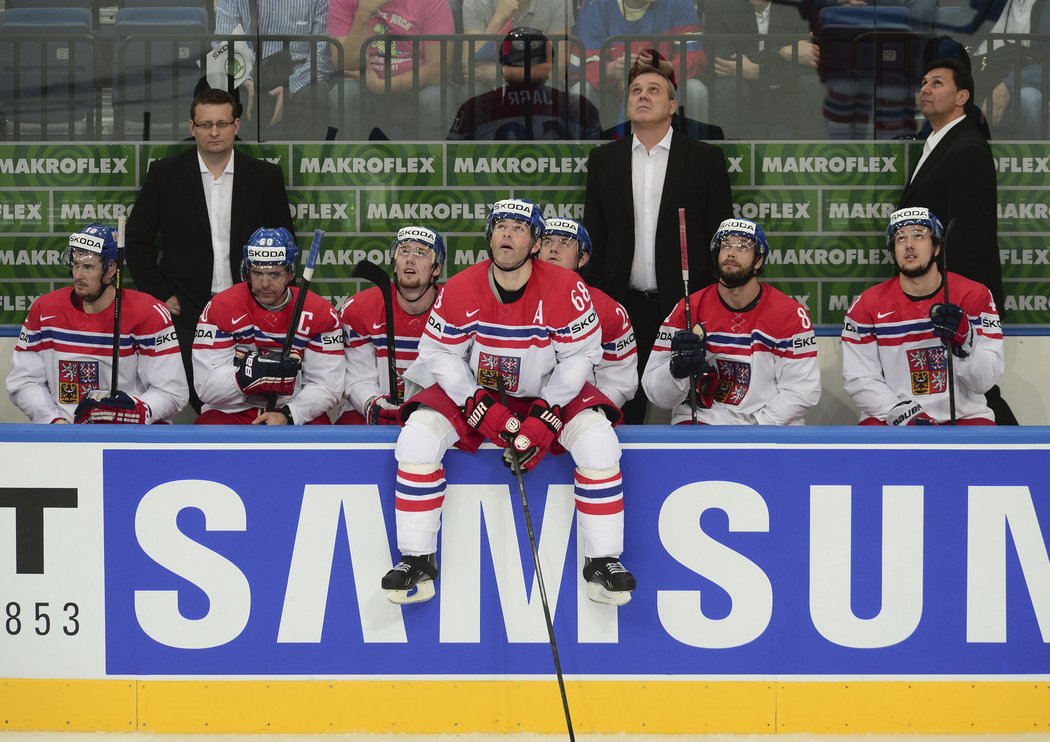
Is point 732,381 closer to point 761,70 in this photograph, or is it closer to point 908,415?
point 908,415

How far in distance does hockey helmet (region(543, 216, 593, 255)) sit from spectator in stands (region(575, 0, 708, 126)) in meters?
0.93

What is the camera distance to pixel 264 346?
4664mm

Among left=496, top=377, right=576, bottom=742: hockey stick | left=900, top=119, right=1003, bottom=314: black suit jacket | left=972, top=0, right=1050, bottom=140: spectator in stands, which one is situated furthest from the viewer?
left=972, top=0, right=1050, bottom=140: spectator in stands

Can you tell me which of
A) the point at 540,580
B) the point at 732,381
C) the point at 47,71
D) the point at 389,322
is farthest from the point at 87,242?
the point at 732,381

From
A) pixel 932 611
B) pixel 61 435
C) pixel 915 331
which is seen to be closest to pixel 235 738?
pixel 61 435

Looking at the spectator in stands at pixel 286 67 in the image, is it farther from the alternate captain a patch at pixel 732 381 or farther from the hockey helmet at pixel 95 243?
the alternate captain a patch at pixel 732 381

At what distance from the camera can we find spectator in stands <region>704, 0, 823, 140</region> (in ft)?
17.9

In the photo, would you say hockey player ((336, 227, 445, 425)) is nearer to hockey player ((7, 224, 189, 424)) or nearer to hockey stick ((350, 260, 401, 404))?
hockey stick ((350, 260, 401, 404))

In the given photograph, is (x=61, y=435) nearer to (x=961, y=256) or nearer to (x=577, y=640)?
(x=577, y=640)

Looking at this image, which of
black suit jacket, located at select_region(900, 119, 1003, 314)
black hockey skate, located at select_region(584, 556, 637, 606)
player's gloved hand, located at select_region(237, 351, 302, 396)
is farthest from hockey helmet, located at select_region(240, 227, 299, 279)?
black suit jacket, located at select_region(900, 119, 1003, 314)

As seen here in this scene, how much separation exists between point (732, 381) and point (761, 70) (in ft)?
5.41

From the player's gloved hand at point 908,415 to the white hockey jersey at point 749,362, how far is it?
296 mm

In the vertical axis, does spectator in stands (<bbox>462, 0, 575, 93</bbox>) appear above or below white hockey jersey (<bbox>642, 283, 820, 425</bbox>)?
above

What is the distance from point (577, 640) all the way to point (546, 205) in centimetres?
259
